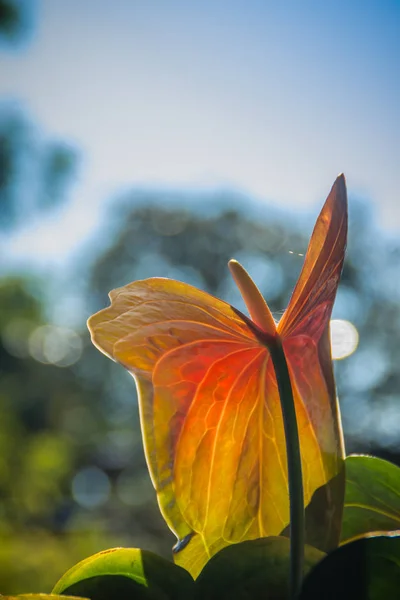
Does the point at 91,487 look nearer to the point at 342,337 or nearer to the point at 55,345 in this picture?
the point at 55,345

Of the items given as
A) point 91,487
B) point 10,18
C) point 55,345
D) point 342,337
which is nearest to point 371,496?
point 342,337

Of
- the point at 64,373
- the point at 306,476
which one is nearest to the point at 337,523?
the point at 306,476

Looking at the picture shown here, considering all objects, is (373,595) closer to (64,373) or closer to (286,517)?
(286,517)

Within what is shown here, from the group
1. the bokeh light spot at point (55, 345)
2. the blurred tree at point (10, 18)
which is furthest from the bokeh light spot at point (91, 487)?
the blurred tree at point (10, 18)

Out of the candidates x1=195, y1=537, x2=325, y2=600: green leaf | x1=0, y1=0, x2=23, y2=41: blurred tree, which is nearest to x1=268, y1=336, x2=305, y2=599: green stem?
x1=195, y1=537, x2=325, y2=600: green leaf

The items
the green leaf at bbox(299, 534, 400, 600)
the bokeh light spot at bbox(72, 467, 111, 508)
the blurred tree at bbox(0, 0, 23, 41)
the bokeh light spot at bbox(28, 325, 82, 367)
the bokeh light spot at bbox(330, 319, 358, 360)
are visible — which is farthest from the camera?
the bokeh light spot at bbox(28, 325, 82, 367)

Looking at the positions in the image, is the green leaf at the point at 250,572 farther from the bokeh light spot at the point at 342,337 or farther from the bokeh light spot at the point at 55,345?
the bokeh light spot at the point at 55,345

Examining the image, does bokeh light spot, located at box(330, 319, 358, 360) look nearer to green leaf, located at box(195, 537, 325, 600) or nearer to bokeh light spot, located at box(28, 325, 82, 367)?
green leaf, located at box(195, 537, 325, 600)
